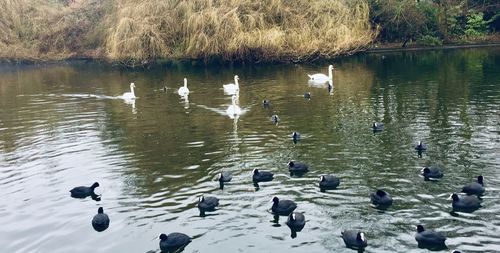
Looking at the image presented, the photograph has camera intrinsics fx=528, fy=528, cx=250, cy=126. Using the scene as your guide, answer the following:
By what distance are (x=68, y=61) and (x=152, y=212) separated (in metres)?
55.1

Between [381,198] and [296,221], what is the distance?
259 cm

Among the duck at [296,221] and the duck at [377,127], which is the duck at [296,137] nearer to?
the duck at [377,127]

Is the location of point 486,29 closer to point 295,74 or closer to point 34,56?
point 295,74

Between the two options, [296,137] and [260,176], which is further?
[296,137]

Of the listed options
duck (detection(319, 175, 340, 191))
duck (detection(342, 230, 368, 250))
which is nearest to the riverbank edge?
Answer: duck (detection(319, 175, 340, 191))

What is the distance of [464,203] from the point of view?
13688 millimetres

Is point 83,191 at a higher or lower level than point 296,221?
higher

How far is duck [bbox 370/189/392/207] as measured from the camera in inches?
561

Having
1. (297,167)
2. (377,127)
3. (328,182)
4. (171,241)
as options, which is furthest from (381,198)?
(377,127)

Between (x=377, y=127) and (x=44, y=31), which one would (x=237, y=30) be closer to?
(x=377, y=127)

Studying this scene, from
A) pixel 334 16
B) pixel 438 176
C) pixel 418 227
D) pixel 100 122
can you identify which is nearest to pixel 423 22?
pixel 334 16

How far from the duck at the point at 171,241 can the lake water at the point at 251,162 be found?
→ 448mm

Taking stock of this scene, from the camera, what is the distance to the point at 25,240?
1384 cm

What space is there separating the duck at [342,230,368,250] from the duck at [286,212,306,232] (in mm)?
1320
